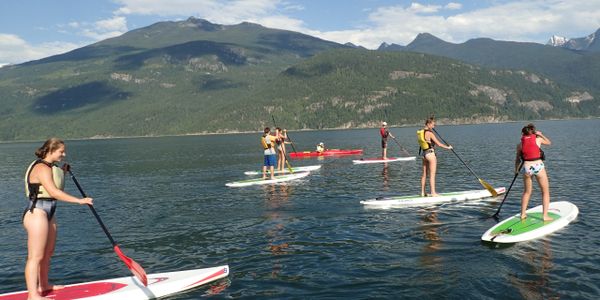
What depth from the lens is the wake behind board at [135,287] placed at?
32.2 feet

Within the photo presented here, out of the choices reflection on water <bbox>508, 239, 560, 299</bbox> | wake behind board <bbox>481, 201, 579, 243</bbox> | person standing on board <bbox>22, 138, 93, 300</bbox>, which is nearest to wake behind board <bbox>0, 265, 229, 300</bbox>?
person standing on board <bbox>22, 138, 93, 300</bbox>

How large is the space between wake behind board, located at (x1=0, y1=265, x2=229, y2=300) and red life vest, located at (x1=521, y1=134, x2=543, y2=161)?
370 inches

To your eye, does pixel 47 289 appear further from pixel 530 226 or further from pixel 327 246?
pixel 530 226

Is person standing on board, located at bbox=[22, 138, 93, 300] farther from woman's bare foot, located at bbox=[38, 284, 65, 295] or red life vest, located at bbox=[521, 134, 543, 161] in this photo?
red life vest, located at bbox=[521, 134, 543, 161]

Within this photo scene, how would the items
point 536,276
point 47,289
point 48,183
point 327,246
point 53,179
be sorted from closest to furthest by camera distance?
point 48,183
point 53,179
point 47,289
point 536,276
point 327,246

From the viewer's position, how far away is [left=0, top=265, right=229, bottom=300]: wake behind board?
9820 millimetres

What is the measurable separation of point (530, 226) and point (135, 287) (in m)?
11.3

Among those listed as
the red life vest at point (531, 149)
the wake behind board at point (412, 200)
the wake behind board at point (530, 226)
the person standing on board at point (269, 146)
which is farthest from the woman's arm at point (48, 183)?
the person standing on board at point (269, 146)

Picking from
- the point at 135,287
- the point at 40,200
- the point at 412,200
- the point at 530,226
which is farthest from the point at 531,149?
the point at 40,200

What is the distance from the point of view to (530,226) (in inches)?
538

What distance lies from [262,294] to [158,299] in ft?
7.63

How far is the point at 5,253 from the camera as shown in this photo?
1478 cm

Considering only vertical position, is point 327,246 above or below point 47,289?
below

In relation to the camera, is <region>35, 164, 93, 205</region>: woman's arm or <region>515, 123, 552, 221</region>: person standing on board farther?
<region>515, 123, 552, 221</region>: person standing on board
